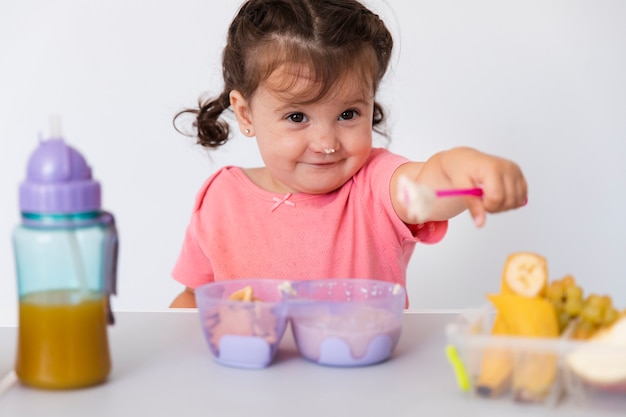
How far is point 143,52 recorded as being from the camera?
231 cm

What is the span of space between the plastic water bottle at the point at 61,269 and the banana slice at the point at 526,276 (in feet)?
1.16

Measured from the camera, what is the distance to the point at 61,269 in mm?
766

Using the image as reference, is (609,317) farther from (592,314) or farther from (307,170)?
(307,170)

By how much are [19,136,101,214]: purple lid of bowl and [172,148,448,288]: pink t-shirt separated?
26.5 inches

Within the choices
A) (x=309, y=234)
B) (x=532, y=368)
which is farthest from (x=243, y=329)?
(x=309, y=234)

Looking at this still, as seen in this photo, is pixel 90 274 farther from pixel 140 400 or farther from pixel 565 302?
pixel 565 302

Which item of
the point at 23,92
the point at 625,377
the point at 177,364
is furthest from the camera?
the point at 23,92

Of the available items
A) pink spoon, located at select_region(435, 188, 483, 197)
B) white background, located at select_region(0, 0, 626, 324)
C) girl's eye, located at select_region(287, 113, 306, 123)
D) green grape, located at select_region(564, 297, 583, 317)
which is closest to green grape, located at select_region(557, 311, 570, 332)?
green grape, located at select_region(564, 297, 583, 317)

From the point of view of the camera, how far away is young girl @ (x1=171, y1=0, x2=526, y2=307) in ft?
4.22

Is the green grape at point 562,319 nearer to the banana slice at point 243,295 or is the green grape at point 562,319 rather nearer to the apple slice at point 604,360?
the apple slice at point 604,360

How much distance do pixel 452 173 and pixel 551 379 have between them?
0.97 feet

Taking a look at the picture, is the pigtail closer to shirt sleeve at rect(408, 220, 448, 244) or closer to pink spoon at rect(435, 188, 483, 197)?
shirt sleeve at rect(408, 220, 448, 244)

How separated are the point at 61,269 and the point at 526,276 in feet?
1.32

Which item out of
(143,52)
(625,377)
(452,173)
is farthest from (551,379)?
(143,52)
